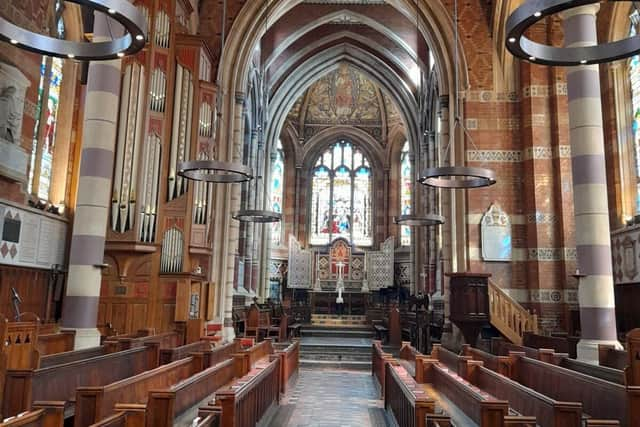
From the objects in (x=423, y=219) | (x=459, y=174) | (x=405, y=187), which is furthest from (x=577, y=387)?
(x=405, y=187)

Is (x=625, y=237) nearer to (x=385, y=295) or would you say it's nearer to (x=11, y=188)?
(x=11, y=188)

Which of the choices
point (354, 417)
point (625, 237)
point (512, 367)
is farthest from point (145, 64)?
point (625, 237)

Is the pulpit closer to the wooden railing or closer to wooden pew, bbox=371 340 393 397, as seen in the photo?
the wooden railing

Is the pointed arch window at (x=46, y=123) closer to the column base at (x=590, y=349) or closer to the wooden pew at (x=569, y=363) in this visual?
the wooden pew at (x=569, y=363)

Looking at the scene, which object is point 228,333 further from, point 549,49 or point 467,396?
point 549,49

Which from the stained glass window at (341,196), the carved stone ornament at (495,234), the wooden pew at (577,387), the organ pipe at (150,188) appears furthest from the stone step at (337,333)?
the wooden pew at (577,387)

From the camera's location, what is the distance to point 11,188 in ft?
32.9

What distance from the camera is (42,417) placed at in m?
3.17

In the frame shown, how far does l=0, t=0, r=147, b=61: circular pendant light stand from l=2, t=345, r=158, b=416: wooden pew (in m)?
3.63

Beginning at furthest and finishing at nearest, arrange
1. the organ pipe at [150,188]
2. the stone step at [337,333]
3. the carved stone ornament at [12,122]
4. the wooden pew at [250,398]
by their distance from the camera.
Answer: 1. the stone step at [337,333]
2. the organ pipe at [150,188]
3. the carved stone ornament at [12,122]
4. the wooden pew at [250,398]

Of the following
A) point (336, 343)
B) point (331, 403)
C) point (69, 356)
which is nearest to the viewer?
point (69, 356)

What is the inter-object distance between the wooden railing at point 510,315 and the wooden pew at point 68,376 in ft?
27.8

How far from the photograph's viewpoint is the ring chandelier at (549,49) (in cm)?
570

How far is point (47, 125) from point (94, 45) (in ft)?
20.3
